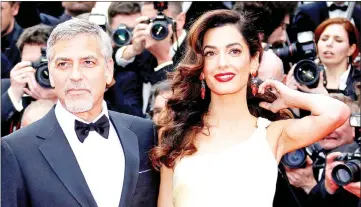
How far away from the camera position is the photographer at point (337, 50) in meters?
5.60

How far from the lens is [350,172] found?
4.43 metres

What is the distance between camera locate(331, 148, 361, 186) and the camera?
444 centimetres

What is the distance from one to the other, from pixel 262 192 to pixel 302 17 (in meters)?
3.03

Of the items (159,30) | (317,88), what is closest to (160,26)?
(159,30)

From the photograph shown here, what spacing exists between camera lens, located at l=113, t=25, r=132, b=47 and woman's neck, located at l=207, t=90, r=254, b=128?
197 cm

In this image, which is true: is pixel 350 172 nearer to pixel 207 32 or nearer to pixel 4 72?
pixel 207 32

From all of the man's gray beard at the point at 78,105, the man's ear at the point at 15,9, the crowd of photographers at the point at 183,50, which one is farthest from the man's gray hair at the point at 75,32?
the man's ear at the point at 15,9

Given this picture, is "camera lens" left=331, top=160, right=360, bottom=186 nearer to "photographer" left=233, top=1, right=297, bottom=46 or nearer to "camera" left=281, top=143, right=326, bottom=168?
"camera" left=281, top=143, right=326, bottom=168

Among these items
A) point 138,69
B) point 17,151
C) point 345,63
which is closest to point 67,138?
point 17,151

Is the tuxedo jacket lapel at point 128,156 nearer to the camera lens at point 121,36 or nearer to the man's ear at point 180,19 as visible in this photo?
the camera lens at point 121,36

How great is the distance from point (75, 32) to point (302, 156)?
6.17 feet

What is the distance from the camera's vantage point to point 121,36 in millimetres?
5605

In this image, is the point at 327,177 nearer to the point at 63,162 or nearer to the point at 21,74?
the point at 63,162

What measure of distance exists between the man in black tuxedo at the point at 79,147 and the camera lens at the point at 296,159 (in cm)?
140
